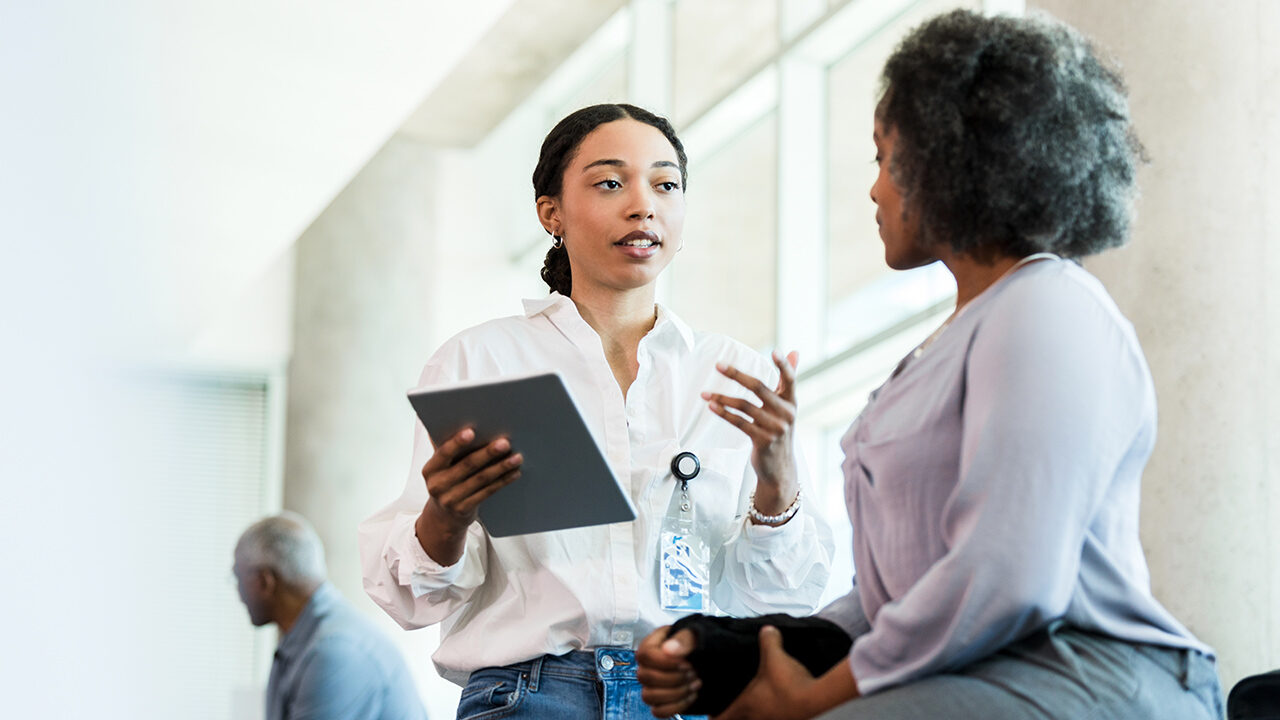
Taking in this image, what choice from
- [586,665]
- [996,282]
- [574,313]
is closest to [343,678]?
[574,313]

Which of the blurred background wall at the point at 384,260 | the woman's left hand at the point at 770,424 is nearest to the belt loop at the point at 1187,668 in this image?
the woman's left hand at the point at 770,424

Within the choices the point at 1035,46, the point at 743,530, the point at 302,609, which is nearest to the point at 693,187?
the point at 302,609

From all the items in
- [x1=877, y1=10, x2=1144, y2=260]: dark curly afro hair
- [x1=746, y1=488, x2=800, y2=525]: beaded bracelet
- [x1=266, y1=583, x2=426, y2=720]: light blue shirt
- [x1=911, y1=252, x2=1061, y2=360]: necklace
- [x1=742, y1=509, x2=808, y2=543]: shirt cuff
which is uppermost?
[x1=877, y1=10, x2=1144, y2=260]: dark curly afro hair

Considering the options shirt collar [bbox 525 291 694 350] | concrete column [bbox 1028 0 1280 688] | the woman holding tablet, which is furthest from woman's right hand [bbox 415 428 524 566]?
concrete column [bbox 1028 0 1280 688]

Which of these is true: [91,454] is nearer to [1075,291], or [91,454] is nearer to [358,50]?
[358,50]

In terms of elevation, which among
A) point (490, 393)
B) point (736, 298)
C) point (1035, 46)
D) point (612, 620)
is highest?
point (736, 298)

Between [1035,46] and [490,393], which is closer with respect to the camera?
[1035,46]

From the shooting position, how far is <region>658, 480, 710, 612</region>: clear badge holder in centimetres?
217

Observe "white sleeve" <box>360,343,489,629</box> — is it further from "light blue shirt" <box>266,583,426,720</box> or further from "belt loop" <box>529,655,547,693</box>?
"light blue shirt" <box>266,583,426,720</box>

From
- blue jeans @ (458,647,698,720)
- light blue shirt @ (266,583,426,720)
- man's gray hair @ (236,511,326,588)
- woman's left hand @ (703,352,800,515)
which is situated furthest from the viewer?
man's gray hair @ (236,511,326,588)

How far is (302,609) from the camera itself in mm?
5156

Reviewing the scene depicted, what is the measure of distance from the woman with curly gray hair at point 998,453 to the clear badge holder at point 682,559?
1.53 ft

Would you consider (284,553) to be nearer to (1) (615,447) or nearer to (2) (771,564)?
(1) (615,447)

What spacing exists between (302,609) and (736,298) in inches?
157
